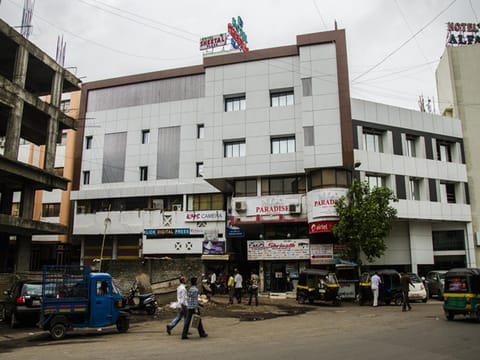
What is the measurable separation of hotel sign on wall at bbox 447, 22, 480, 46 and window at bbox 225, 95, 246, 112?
21677 mm

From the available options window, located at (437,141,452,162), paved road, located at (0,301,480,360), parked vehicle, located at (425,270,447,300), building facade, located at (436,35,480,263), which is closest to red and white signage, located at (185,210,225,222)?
parked vehicle, located at (425,270,447,300)

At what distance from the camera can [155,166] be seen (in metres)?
40.2

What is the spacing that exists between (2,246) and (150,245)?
11.7m

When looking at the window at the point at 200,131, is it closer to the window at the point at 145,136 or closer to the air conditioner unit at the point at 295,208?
the window at the point at 145,136

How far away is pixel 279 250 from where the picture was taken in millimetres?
30078

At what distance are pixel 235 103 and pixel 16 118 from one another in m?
16.2

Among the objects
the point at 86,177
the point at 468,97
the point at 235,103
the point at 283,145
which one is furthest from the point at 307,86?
the point at 86,177

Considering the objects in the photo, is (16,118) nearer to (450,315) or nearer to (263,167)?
(263,167)

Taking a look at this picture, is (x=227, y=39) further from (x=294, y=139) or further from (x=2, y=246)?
(x=2, y=246)

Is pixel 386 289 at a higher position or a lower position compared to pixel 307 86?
lower

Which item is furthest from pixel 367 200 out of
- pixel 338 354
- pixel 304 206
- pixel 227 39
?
pixel 227 39

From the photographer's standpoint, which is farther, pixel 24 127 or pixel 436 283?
pixel 24 127

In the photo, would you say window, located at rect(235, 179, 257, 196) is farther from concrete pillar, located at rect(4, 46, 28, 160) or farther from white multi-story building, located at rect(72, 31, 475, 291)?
concrete pillar, located at rect(4, 46, 28, 160)

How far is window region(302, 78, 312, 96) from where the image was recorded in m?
30.2
